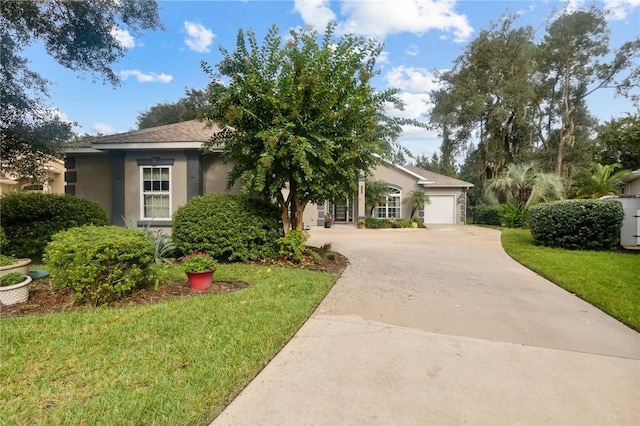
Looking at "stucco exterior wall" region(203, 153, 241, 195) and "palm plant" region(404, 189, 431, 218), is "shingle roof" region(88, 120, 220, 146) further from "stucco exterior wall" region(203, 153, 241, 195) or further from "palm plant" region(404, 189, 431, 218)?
"palm plant" region(404, 189, 431, 218)

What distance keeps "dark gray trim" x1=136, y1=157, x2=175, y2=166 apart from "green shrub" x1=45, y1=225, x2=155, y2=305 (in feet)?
19.2

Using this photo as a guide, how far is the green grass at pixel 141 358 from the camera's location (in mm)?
2191

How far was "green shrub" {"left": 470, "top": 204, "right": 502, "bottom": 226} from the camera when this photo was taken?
2144 centimetres

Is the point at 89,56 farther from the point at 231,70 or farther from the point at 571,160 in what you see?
the point at 571,160

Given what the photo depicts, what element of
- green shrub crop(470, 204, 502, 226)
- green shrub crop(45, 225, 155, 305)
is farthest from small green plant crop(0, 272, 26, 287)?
green shrub crop(470, 204, 502, 226)

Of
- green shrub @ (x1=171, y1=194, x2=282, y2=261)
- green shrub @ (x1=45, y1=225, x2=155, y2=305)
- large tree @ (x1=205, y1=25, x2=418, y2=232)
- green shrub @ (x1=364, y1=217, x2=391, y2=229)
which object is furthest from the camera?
green shrub @ (x1=364, y1=217, x2=391, y2=229)

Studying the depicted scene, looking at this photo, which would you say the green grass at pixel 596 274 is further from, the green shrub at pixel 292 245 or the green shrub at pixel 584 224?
the green shrub at pixel 292 245

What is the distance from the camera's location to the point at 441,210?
22844 millimetres

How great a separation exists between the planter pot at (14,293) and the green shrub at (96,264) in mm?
381

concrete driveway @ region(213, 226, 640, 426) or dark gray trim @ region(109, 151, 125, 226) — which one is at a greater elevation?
dark gray trim @ region(109, 151, 125, 226)

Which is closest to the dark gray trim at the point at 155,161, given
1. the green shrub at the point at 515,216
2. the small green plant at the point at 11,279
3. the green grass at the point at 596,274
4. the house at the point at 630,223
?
the small green plant at the point at 11,279

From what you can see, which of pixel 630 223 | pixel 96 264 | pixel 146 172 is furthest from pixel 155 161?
pixel 630 223

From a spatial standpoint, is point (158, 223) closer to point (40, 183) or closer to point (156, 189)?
point (156, 189)

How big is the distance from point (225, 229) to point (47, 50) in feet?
20.8
